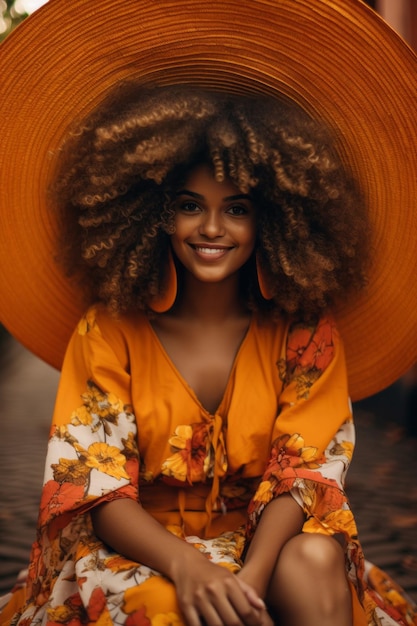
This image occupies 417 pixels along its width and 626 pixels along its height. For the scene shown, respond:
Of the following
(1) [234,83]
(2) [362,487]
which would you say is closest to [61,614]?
(1) [234,83]

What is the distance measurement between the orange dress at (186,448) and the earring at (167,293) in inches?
2.4

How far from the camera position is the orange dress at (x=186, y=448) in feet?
7.05

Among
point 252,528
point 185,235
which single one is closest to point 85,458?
point 252,528

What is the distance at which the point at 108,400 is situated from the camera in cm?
228

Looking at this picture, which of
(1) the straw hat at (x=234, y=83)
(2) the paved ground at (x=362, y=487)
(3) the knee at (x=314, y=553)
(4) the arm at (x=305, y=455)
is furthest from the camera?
(2) the paved ground at (x=362, y=487)

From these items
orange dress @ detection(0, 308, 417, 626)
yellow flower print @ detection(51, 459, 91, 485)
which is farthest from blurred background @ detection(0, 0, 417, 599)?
yellow flower print @ detection(51, 459, 91, 485)

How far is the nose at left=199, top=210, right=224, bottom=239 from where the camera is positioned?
226 cm

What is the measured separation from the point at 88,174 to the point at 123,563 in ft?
3.51

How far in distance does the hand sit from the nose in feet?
2.98

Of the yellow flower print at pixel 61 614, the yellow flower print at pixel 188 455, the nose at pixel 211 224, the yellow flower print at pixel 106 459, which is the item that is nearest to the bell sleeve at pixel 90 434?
the yellow flower print at pixel 106 459

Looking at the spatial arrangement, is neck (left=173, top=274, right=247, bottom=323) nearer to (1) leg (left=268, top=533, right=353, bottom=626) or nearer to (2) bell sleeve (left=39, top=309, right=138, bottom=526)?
(2) bell sleeve (left=39, top=309, right=138, bottom=526)

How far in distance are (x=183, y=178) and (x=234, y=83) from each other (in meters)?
0.32

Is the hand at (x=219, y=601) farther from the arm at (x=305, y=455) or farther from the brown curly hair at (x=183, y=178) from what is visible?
the brown curly hair at (x=183, y=178)

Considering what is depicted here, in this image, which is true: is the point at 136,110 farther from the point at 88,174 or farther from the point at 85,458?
the point at 85,458
